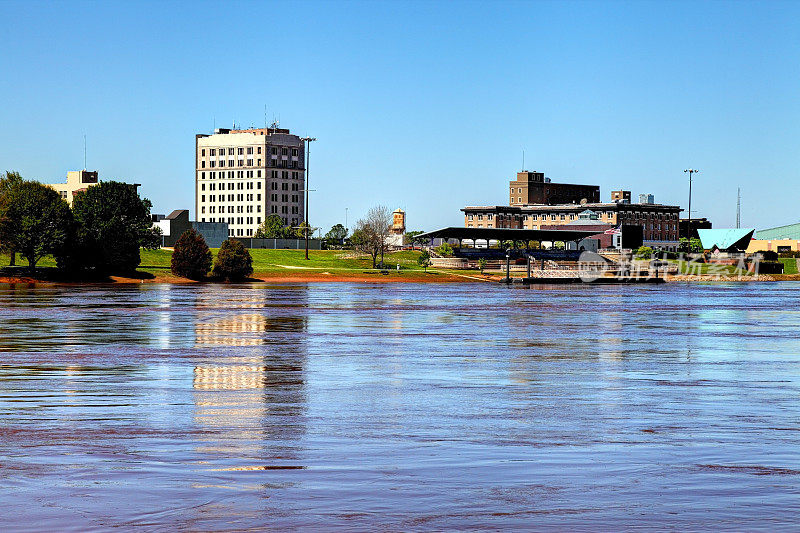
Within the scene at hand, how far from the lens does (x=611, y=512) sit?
9.92 metres

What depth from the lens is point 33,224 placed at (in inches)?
3489

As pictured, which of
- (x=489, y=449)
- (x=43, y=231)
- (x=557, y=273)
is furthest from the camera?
(x=557, y=273)

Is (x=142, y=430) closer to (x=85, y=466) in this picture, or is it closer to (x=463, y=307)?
(x=85, y=466)

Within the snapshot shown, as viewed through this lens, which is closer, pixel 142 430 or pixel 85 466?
pixel 85 466

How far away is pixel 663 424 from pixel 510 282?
93.7 m

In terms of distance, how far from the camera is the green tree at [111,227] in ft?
308

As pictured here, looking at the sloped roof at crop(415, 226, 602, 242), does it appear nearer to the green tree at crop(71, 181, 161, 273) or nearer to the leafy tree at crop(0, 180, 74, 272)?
the green tree at crop(71, 181, 161, 273)

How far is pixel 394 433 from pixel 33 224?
3190 inches

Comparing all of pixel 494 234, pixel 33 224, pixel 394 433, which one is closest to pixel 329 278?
pixel 33 224

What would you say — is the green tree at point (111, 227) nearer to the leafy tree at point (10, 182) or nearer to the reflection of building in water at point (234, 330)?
the leafy tree at point (10, 182)

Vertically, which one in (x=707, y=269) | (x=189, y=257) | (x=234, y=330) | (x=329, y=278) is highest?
(x=189, y=257)

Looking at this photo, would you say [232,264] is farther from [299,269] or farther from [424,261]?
[424,261]

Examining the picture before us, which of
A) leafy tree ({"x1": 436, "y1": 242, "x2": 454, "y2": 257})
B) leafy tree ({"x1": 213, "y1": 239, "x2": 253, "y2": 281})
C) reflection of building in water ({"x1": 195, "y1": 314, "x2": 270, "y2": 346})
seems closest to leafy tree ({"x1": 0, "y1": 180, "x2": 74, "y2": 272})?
leafy tree ({"x1": 213, "y1": 239, "x2": 253, "y2": 281})

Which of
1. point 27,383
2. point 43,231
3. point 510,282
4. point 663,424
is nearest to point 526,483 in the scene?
point 663,424
